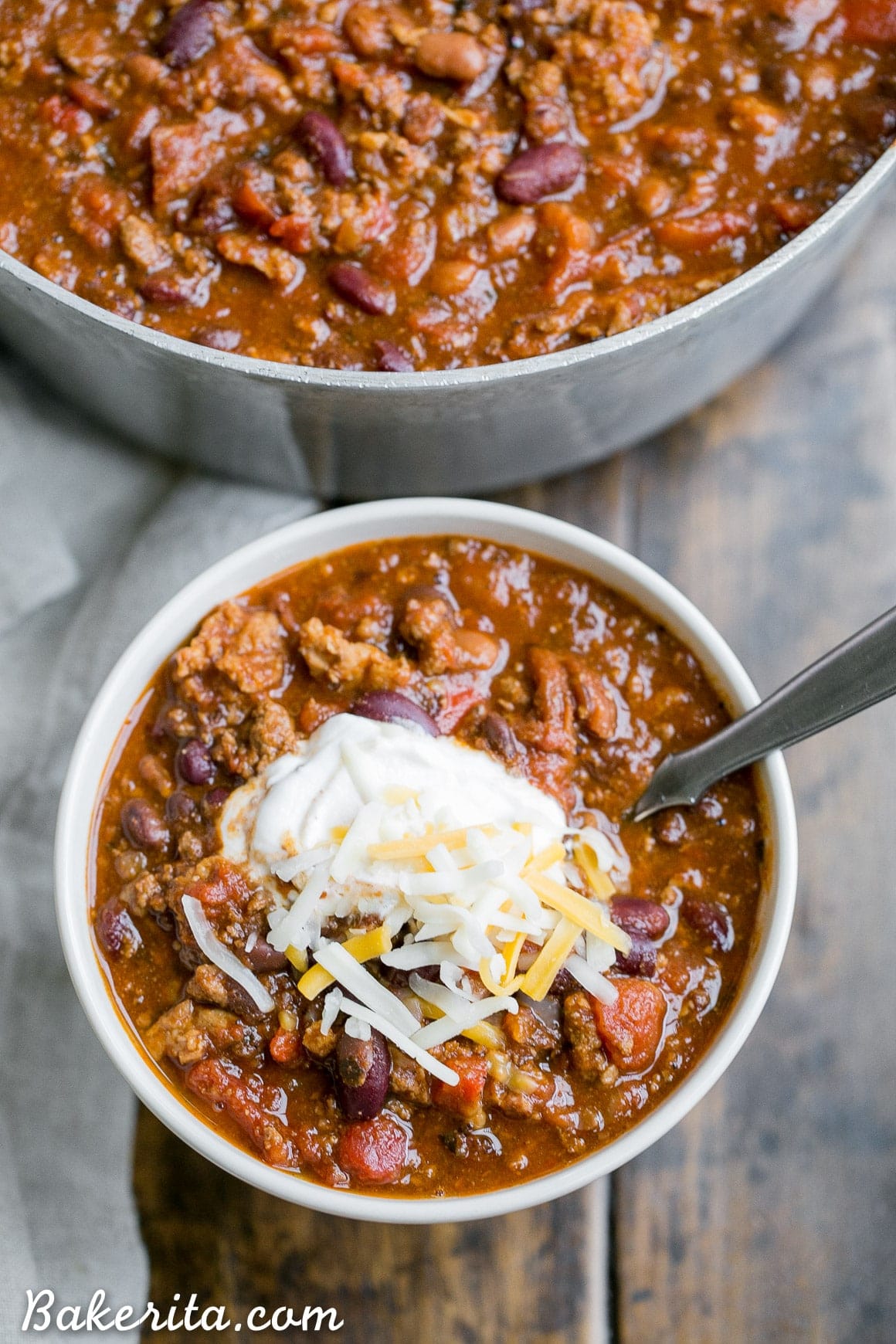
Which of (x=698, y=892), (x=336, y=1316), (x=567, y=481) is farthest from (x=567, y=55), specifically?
(x=336, y=1316)

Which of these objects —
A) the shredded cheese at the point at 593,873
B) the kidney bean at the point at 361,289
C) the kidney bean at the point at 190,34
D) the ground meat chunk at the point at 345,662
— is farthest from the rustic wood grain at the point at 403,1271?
the kidney bean at the point at 190,34

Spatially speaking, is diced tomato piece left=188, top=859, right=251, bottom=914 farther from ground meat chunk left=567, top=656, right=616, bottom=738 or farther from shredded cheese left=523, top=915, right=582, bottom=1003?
ground meat chunk left=567, top=656, right=616, bottom=738

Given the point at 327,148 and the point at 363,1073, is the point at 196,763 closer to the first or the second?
the point at 363,1073

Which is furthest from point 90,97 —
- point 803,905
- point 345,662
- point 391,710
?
point 803,905

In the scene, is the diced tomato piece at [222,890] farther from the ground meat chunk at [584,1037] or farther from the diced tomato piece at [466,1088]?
the ground meat chunk at [584,1037]

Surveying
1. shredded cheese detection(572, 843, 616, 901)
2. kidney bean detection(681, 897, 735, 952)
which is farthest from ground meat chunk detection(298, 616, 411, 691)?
kidney bean detection(681, 897, 735, 952)

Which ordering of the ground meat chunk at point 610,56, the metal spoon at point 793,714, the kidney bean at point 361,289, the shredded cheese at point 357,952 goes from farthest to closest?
the ground meat chunk at point 610,56
the kidney bean at point 361,289
the shredded cheese at point 357,952
the metal spoon at point 793,714
